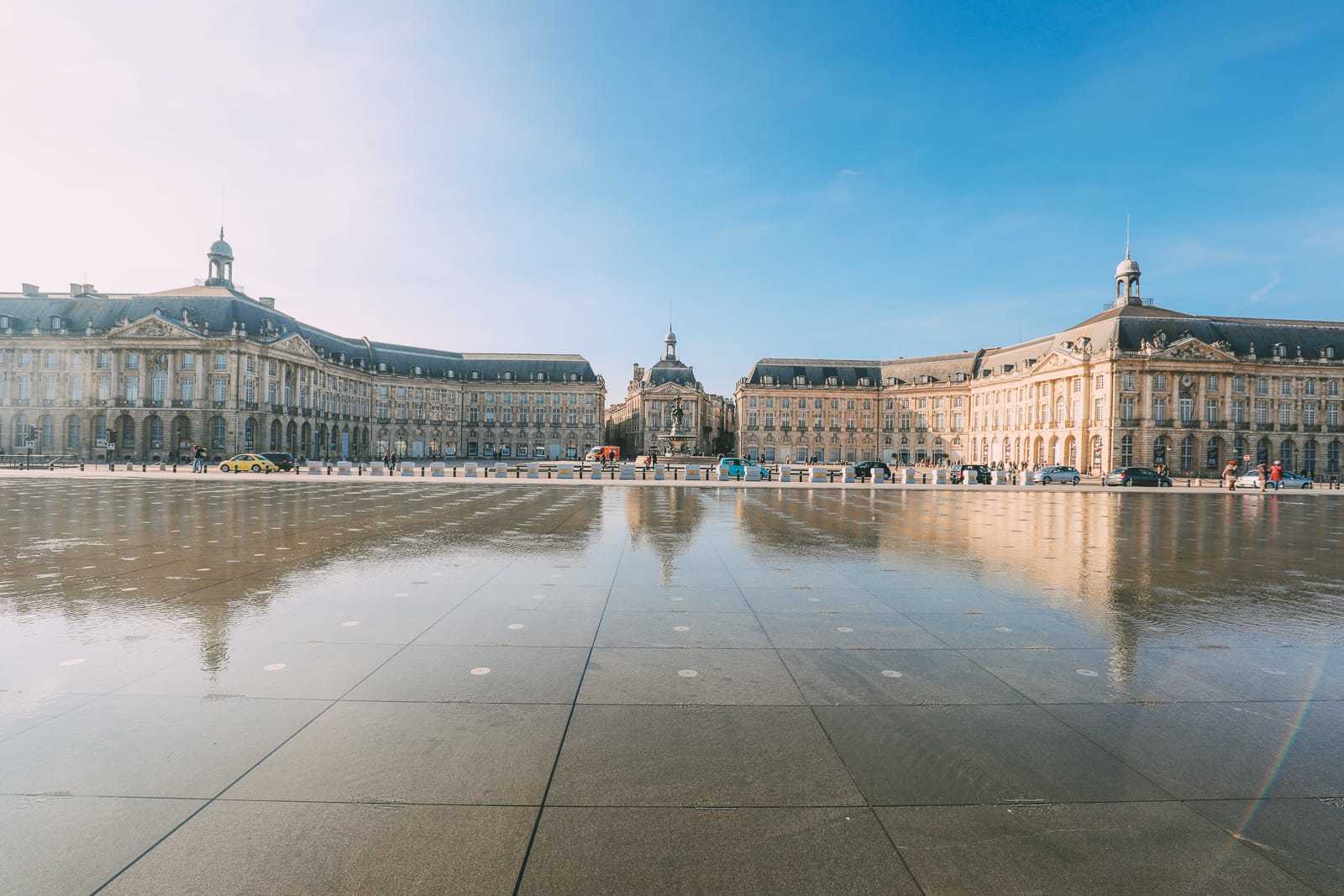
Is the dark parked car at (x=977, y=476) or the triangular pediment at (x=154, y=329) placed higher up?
the triangular pediment at (x=154, y=329)

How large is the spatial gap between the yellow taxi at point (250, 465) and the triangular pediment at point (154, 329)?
127 feet

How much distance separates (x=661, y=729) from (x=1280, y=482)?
62.6 m

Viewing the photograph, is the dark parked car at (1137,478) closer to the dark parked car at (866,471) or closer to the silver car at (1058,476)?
the silver car at (1058,476)

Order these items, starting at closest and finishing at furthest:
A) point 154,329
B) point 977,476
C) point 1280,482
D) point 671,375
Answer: point 1280,482 → point 977,476 → point 154,329 → point 671,375

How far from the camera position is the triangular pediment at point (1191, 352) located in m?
75.2

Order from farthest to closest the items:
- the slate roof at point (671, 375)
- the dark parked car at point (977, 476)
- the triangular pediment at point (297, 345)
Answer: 1. the slate roof at point (671, 375)
2. the triangular pediment at point (297, 345)
3. the dark parked car at point (977, 476)

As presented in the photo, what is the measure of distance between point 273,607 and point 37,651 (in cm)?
223

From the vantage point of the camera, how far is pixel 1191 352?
249 feet

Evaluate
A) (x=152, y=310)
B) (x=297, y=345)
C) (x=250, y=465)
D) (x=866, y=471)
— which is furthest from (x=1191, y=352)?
(x=152, y=310)

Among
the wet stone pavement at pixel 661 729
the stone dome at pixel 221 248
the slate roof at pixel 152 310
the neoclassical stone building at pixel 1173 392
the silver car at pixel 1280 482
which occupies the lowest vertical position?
the wet stone pavement at pixel 661 729

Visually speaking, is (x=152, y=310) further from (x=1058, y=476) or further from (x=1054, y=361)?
(x=1054, y=361)

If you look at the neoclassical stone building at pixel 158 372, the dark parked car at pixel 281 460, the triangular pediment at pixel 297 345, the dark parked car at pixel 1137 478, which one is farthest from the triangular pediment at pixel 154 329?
the dark parked car at pixel 1137 478

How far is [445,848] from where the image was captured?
3438mm

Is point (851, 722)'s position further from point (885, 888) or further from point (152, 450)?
point (152, 450)
